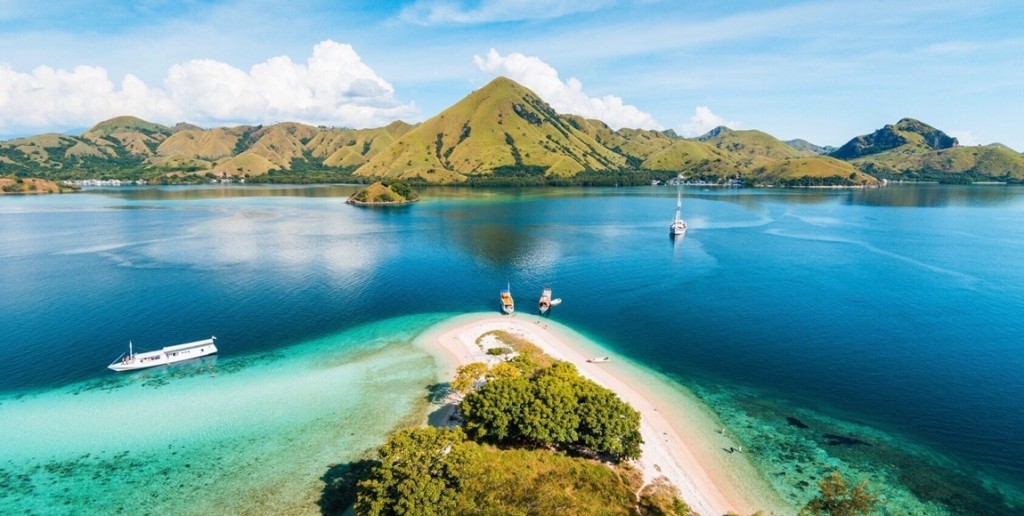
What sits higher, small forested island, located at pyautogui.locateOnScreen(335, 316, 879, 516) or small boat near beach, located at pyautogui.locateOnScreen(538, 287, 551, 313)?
small boat near beach, located at pyautogui.locateOnScreen(538, 287, 551, 313)

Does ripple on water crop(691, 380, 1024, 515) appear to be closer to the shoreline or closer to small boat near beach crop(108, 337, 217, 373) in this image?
the shoreline

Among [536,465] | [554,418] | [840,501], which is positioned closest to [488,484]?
[536,465]

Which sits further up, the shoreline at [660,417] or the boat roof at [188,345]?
the boat roof at [188,345]

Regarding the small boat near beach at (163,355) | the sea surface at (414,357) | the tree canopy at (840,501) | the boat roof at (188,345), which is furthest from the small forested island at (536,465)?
the boat roof at (188,345)

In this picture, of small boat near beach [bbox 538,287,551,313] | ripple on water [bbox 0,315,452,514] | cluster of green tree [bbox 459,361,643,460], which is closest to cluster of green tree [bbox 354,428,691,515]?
cluster of green tree [bbox 459,361,643,460]

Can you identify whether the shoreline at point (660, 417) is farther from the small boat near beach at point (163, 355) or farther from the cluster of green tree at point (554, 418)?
the small boat near beach at point (163, 355)

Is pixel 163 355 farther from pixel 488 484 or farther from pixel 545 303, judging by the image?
pixel 545 303
